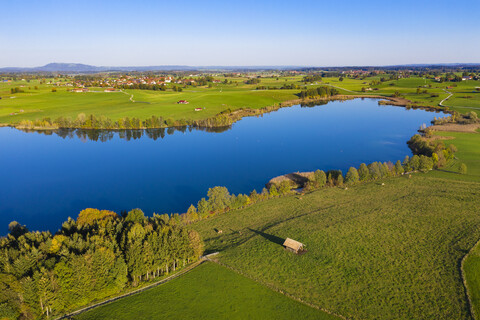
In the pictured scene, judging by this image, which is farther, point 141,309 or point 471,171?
point 471,171

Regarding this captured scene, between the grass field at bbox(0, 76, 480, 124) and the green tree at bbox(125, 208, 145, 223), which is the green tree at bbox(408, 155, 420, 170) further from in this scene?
the grass field at bbox(0, 76, 480, 124)

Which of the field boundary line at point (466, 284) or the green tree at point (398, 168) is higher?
the green tree at point (398, 168)

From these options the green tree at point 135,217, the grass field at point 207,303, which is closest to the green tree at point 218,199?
the green tree at point 135,217

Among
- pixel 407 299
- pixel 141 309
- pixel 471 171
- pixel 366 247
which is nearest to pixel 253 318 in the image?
pixel 141 309

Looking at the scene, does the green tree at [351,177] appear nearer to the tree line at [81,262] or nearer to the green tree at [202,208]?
the green tree at [202,208]

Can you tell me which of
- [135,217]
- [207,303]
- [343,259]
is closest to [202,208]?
[135,217]

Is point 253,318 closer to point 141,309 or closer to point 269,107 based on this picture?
point 141,309

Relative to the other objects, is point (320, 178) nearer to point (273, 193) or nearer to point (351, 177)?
point (351, 177)
